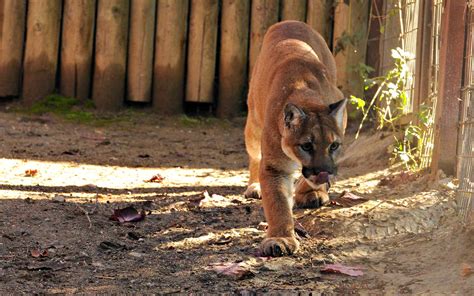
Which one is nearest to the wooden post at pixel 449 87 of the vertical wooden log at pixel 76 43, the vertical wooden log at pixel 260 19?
the vertical wooden log at pixel 260 19

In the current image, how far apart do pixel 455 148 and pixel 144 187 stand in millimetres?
2631

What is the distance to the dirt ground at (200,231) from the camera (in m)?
4.69

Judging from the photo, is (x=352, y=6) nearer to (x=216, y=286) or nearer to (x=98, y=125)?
(x=98, y=125)

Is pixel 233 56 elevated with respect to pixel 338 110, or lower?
elevated

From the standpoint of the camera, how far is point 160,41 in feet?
33.8

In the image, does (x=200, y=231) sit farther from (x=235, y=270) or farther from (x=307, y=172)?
(x=235, y=270)

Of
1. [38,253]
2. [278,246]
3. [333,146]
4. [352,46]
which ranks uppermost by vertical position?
[352,46]

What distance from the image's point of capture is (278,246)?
5.14m

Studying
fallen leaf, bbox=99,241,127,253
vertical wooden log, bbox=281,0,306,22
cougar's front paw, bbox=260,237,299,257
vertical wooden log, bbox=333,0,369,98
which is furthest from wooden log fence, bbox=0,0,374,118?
cougar's front paw, bbox=260,237,299,257

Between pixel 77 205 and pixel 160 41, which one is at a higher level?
pixel 160 41

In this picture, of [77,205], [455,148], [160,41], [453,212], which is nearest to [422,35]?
[455,148]

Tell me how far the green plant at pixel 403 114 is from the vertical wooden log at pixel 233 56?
8.93 feet

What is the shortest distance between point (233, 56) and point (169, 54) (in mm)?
773

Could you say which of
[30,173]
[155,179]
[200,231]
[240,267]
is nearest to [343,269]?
[240,267]
